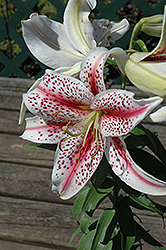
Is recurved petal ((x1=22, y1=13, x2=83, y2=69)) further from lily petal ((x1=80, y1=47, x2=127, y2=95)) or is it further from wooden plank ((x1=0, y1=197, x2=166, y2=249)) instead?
wooden plank ((x1=0, y1=197, x2=166, y2=249))

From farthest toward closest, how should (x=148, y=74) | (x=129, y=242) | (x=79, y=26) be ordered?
(x=129, y=242)
(x=79, y=26)
(x=148, y=74)

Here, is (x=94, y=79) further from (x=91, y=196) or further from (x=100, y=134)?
(x=91, y=196)

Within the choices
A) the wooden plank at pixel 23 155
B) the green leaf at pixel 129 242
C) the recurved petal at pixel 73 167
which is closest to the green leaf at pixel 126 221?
the green leaf at pixel 129 242

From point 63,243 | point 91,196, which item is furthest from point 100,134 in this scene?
point 63,243

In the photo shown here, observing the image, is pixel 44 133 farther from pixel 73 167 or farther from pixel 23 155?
pixel 23 155

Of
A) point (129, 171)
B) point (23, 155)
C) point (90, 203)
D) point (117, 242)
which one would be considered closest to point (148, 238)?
point (117, 242)

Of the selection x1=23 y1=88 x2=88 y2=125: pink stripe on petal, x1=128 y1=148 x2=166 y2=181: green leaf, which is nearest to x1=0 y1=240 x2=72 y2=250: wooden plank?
x1=128 y1=148 x2=166 y2=181: green leaf
